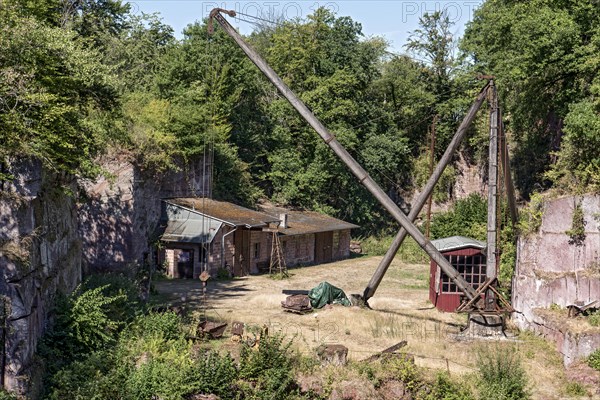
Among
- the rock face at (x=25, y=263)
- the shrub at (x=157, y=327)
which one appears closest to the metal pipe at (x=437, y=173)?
the shrub at (x=157, y=327)

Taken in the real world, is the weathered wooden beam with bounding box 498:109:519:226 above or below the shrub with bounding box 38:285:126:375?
above

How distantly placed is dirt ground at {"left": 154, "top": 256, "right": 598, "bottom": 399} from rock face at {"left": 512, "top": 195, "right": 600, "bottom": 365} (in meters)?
1.12

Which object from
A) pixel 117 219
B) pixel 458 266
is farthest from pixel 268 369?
pixel 117 219

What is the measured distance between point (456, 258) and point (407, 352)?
7.49 meters

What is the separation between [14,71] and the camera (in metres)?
15.5

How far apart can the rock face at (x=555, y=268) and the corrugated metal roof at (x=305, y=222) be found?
16287 mm

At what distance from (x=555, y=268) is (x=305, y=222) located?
2169 cm

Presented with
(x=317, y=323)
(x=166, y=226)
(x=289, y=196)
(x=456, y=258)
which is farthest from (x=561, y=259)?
(x=289, y=196)

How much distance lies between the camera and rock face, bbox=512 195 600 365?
2056cm

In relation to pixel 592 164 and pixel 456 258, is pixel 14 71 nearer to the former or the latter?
pixel 456 258

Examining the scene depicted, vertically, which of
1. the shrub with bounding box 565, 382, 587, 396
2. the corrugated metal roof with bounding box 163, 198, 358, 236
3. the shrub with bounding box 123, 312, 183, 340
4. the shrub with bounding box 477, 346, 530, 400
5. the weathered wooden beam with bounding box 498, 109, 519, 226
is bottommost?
the shrub with bounding box 565, 382, 587, 396

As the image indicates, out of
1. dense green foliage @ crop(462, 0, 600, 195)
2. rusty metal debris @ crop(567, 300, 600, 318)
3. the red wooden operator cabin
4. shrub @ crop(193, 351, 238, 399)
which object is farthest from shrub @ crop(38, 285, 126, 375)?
dense green foliage @ crop(462, 0, 600, 195)

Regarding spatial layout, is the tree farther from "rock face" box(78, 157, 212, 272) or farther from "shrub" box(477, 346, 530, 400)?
"shrub" box(477, 346, 530, 400)

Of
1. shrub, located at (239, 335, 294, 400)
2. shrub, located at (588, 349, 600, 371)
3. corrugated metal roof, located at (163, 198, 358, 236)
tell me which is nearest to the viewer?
shrub, located at (239, 335, 294, 400)
